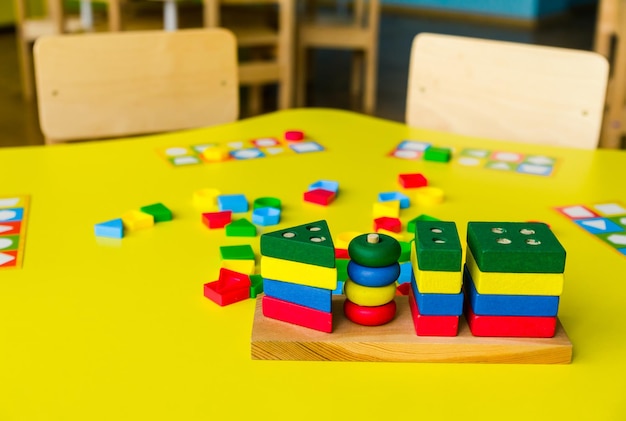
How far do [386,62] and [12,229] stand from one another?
165 inches

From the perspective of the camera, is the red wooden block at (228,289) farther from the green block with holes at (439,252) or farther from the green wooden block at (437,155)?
the green wooden block at (437,155)

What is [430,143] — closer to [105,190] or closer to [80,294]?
[105,190]

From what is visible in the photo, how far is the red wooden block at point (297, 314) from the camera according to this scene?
0.73 metres

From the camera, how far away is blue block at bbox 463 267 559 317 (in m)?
0.71

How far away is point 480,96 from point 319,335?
957 millimetres

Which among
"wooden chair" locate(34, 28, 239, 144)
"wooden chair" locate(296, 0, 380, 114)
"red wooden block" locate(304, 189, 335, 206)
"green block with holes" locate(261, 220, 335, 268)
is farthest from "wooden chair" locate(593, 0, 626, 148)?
"green block with holes" locate(261, 220, 335, 268)

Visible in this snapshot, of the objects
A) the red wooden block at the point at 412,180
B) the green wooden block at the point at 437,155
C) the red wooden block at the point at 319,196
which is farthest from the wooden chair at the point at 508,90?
the red wooden block at the point at 319,196

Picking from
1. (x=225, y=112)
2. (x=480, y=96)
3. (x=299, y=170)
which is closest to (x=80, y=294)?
(x=299, y=170)

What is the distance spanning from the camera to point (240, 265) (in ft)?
2.93

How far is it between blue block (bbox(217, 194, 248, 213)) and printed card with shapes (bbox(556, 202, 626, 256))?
17.0 inches

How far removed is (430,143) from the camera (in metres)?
1.38

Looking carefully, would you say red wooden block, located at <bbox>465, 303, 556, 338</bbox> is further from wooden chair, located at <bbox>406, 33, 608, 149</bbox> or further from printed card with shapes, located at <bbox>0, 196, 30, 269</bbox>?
wooden chair, located at <bbox>406, 33, 608, 149</bbox>

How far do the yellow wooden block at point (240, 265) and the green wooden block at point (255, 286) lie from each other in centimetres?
2

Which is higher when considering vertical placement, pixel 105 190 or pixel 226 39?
pixel 226 39
